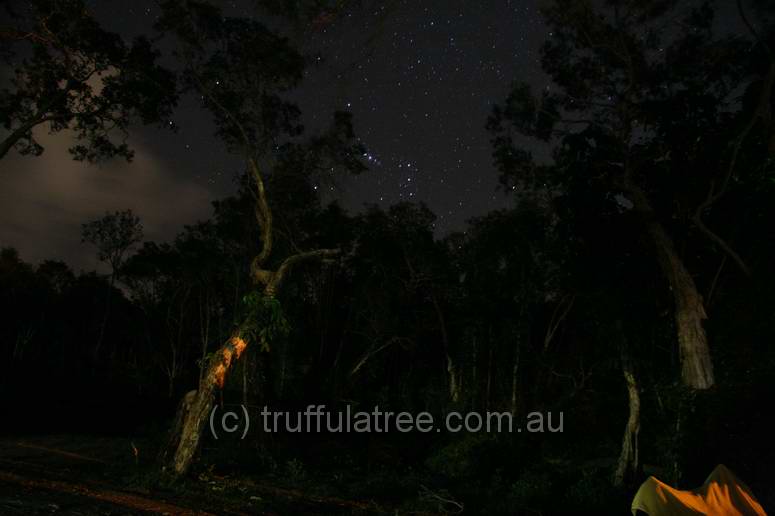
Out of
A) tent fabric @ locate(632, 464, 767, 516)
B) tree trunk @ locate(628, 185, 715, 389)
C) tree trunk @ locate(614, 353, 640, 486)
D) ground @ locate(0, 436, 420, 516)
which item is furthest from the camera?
tree trunk @ locate(614, 353, 640, 486)

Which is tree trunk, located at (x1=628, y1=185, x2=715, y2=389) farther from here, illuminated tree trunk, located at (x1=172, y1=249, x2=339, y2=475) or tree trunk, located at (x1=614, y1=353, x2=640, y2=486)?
illuminated tree trunk, located at (x1=172, y1=249, x2=339, y2=475)

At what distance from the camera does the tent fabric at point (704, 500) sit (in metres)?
4.57

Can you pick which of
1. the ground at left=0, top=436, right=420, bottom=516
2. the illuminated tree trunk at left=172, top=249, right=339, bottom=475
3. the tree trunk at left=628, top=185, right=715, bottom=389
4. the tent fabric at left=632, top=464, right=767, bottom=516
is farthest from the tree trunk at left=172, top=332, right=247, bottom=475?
the tree trunk at left=628, top=185, right=715, bottom=389

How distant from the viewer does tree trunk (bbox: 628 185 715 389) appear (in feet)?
37.4

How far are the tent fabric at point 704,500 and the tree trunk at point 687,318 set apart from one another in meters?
7.17

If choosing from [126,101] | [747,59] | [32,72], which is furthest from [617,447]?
[32,72]

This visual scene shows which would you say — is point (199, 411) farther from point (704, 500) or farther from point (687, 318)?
point (687, 318)

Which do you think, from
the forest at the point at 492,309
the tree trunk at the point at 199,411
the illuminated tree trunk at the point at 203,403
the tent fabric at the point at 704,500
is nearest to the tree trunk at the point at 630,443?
the forest at the point at 492,309

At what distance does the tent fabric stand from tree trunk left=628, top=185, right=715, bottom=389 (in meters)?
7.17

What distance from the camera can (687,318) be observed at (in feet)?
38.8

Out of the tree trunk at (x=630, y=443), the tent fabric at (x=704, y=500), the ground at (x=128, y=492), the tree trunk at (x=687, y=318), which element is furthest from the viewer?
the tree trunk at (x=630, y=443)

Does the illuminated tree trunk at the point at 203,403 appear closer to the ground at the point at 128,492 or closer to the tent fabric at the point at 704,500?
the ground at the point at 128,492

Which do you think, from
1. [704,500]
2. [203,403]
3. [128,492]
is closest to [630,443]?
[203,403]

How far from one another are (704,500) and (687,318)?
8.01 m
